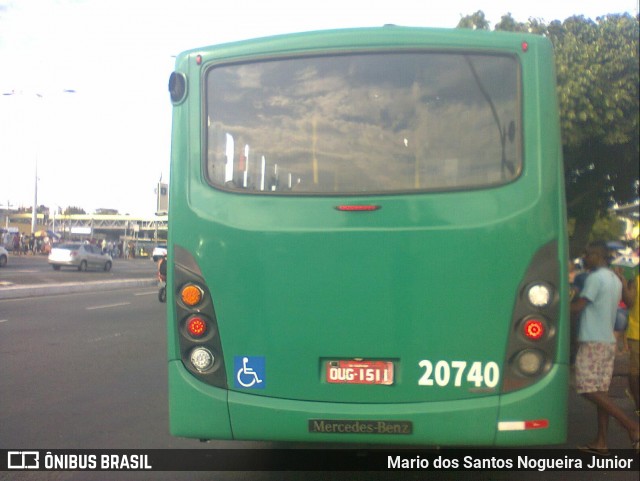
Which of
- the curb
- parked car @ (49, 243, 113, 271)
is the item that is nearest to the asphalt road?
the curb

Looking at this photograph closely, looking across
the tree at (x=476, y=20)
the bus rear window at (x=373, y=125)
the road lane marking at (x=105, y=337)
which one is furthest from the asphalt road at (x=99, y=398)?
the tree at (x=476, y=20)

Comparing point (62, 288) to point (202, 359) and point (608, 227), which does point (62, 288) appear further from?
point (202, 359)

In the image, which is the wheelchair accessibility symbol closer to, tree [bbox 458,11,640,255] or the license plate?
the license plate

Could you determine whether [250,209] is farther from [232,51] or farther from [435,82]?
[435,82]

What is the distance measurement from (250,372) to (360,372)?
0.64 metres

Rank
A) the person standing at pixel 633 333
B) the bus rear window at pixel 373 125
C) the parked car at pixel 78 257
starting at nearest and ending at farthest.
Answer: the bus rear window at pixel 373 125 < the person standing at pixel 633 333 < the parked car at pixel 78 257

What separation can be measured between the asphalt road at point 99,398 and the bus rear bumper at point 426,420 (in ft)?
3.87

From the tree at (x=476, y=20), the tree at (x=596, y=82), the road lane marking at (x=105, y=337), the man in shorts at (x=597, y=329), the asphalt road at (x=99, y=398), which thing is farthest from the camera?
the tree at (x=476, y=20)

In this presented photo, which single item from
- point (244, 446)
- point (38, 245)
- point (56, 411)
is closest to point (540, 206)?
point (244, 446)

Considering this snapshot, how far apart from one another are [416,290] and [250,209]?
109cm

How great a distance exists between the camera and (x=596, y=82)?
16.3m

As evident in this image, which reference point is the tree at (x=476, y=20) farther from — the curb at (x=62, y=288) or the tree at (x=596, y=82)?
the curb at (x=62, y=288)

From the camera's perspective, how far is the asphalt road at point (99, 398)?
213 inches

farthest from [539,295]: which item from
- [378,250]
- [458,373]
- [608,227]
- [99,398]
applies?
[608,227]
